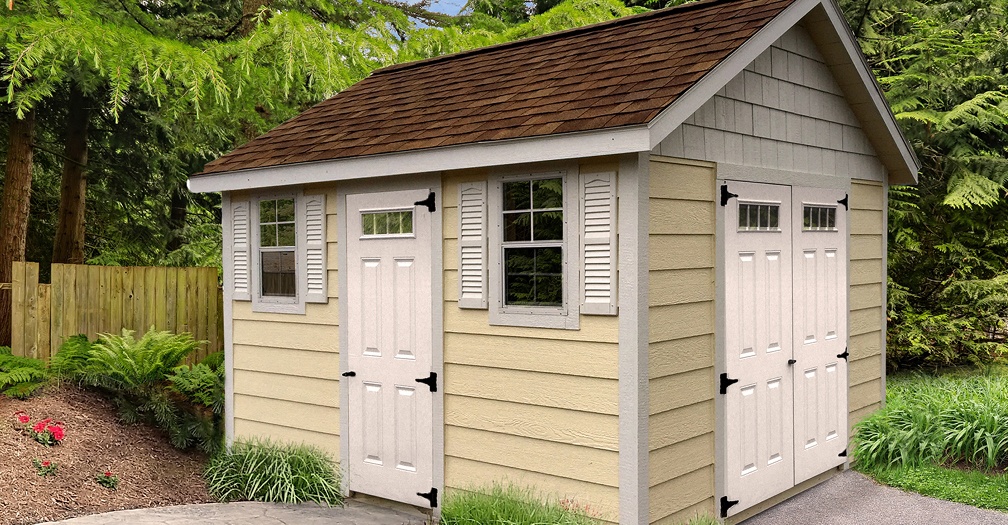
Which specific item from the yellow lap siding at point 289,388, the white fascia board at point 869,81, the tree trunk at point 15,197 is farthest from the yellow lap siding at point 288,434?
the tree trunk at point 15,197

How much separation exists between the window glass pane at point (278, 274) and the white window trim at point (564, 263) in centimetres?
227

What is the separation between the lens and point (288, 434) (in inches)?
302

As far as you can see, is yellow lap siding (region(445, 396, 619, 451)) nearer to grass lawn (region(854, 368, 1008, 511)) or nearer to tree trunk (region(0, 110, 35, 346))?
grass lawn (region(854, 368, 1008, 511))

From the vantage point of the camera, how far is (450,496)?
252 inches

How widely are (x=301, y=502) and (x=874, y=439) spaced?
16.4 ft

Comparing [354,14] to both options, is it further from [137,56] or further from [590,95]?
[590,95]

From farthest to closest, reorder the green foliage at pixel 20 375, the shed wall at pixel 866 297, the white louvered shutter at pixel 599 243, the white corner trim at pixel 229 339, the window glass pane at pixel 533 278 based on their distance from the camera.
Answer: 1. the green foliage at pixel 20 375
2. the white corner trim at pixel 229 339
3. the shed wall at pixel 866 297
4. the window glass pane at pixel 533 278
5. the white louvered shutter at pixel 599 243

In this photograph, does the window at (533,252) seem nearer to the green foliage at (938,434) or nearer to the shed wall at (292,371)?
the shed wall at (292,371)

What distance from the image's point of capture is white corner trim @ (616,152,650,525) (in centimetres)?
534

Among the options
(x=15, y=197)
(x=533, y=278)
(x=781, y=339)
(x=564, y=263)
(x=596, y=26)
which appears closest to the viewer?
(x=564, y=263)

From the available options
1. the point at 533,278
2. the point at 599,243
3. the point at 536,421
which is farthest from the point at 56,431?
the point at 599,243

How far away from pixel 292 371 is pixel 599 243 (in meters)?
3.35

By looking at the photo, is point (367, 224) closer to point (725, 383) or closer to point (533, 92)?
point (533, 92)

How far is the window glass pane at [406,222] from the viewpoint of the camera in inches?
264
